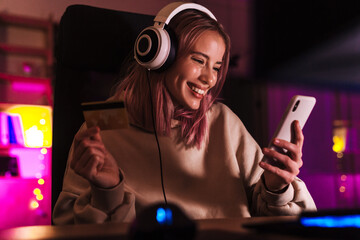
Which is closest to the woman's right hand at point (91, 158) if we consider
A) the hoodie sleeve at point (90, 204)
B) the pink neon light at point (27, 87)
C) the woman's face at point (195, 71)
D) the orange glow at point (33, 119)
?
the hoodie sleeve at point (90, 204)

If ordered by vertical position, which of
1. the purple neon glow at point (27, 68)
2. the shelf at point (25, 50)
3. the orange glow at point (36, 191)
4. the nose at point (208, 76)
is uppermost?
the shelf at point (25, 50)

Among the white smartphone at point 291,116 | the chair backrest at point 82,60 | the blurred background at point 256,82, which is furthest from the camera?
the chair backrest at point 82,60

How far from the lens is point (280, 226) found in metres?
0.42

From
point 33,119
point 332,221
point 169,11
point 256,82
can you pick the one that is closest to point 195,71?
point 169,11

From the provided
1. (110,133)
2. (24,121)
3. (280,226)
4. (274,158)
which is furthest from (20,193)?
(280,226)

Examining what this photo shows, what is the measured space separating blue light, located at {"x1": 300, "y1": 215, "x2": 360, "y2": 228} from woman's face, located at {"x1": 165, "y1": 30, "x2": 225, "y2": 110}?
2.07 ft

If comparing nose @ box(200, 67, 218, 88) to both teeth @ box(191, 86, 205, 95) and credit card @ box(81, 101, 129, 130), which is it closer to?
teeth @ box(191, 86, 205, 95)

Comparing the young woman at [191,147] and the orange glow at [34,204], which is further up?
the young woman at [191,147]

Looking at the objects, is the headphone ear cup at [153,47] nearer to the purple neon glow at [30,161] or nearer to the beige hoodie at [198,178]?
the beige hoodie at [198,178]

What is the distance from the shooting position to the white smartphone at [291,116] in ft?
2.85

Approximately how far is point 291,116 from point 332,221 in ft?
1.42

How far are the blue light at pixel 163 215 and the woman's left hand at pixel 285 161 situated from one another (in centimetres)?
47

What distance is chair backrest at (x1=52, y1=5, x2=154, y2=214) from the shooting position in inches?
38.4

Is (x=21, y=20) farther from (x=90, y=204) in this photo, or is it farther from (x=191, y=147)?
(x=90, y=204)
